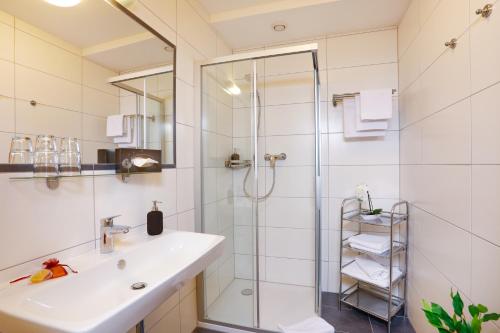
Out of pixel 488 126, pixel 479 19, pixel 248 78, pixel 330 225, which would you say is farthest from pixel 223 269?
pixel 479 19

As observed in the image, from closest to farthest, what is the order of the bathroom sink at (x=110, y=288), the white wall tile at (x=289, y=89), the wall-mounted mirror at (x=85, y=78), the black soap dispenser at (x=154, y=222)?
the bathroom sink at (x=110, y=288), the wall-mounted mirror at (x=85, y=78), the black soap dispenser at (x=154, y=222), the white wall tile at (x=289, y=89)

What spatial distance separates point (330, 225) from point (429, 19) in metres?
1.57

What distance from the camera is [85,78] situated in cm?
102

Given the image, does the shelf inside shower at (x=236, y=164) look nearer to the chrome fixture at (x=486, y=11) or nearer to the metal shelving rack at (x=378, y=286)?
the metal shelving rack at (x=378, y=286)

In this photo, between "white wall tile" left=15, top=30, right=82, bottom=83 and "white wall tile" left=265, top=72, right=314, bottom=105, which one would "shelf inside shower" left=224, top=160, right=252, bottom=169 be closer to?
"white wall tile" left=265, top=72, right=314, bottom=105

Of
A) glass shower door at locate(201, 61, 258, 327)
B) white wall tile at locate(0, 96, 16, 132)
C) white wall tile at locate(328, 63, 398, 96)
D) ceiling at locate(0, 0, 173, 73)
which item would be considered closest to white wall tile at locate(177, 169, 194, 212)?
glass shower door at locate(201, 61, 258, 327)

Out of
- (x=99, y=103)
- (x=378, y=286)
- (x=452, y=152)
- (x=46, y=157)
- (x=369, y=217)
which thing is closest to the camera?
(x=46, y=157)

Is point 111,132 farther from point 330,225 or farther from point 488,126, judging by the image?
point 330,225

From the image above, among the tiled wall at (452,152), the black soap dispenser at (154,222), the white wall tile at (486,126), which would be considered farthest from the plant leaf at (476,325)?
the black soap dispenser at (154,222)

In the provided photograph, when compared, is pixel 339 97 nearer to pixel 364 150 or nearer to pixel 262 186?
pixel 364 150

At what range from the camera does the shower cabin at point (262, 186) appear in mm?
1812

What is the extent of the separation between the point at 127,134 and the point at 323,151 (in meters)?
1.58

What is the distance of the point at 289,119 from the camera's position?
2277 mm

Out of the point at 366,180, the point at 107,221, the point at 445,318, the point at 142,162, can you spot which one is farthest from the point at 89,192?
the point at 366,180
